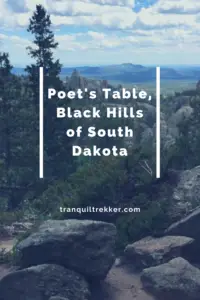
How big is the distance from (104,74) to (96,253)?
14.0 m

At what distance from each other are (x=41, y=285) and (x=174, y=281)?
2.64 meters

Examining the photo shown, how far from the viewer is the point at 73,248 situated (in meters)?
11.8

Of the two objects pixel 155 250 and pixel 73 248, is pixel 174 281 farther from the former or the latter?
pixel 73 248

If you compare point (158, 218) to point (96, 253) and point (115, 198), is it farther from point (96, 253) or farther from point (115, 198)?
point (96, 253)

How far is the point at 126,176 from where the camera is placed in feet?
50.3

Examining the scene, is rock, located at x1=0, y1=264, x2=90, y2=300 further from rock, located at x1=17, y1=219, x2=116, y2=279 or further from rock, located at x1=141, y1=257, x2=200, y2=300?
rock, located at x1=141, y1=257, x2=200, y2=300

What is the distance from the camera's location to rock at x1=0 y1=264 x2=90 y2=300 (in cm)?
1098

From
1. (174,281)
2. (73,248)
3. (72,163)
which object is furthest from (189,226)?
(72,163)

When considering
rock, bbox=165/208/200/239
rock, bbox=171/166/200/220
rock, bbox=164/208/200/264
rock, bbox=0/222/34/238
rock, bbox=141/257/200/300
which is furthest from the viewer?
rock, bbox=0/222/34/238

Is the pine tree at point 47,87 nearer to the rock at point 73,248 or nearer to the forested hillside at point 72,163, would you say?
the forested hillside at point 72,163

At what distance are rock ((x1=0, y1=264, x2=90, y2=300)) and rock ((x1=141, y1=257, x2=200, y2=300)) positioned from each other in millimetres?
1369

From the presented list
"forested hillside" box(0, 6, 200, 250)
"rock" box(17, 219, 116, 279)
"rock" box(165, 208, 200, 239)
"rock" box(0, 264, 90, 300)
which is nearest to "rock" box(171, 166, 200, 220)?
"forested hillside" box(0, 6, 200, 250)

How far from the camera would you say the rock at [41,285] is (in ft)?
36.0

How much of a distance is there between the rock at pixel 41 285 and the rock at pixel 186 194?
3.94 metres
